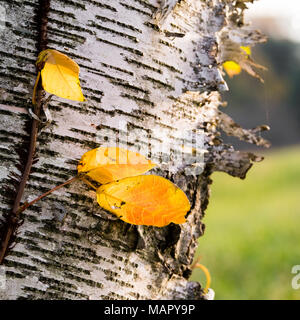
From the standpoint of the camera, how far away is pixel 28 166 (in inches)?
24.6

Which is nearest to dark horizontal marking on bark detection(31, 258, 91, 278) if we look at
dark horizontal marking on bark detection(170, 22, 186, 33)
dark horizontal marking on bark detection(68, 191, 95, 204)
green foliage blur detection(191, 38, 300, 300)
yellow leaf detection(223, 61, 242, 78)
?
dark horizontal marking on bark detection(68, 191, 95, 204)

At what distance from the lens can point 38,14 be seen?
630mm

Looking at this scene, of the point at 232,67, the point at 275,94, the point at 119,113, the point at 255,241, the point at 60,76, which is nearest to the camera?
the point at 60,76

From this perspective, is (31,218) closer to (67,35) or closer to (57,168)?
(57,168)

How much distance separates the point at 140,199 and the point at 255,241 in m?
4.67

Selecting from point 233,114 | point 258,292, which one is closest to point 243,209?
point 258,292

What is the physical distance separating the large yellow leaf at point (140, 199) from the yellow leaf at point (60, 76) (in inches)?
6.0

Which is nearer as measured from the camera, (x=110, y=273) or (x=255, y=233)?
(x=110, y=273)

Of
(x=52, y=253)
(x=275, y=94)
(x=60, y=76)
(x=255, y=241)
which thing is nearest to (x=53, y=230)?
(x=52, y=253)

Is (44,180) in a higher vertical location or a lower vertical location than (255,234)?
lower

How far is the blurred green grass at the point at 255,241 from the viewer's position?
3566mm

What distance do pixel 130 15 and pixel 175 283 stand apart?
0.50 m

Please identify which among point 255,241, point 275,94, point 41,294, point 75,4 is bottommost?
point 41,294
